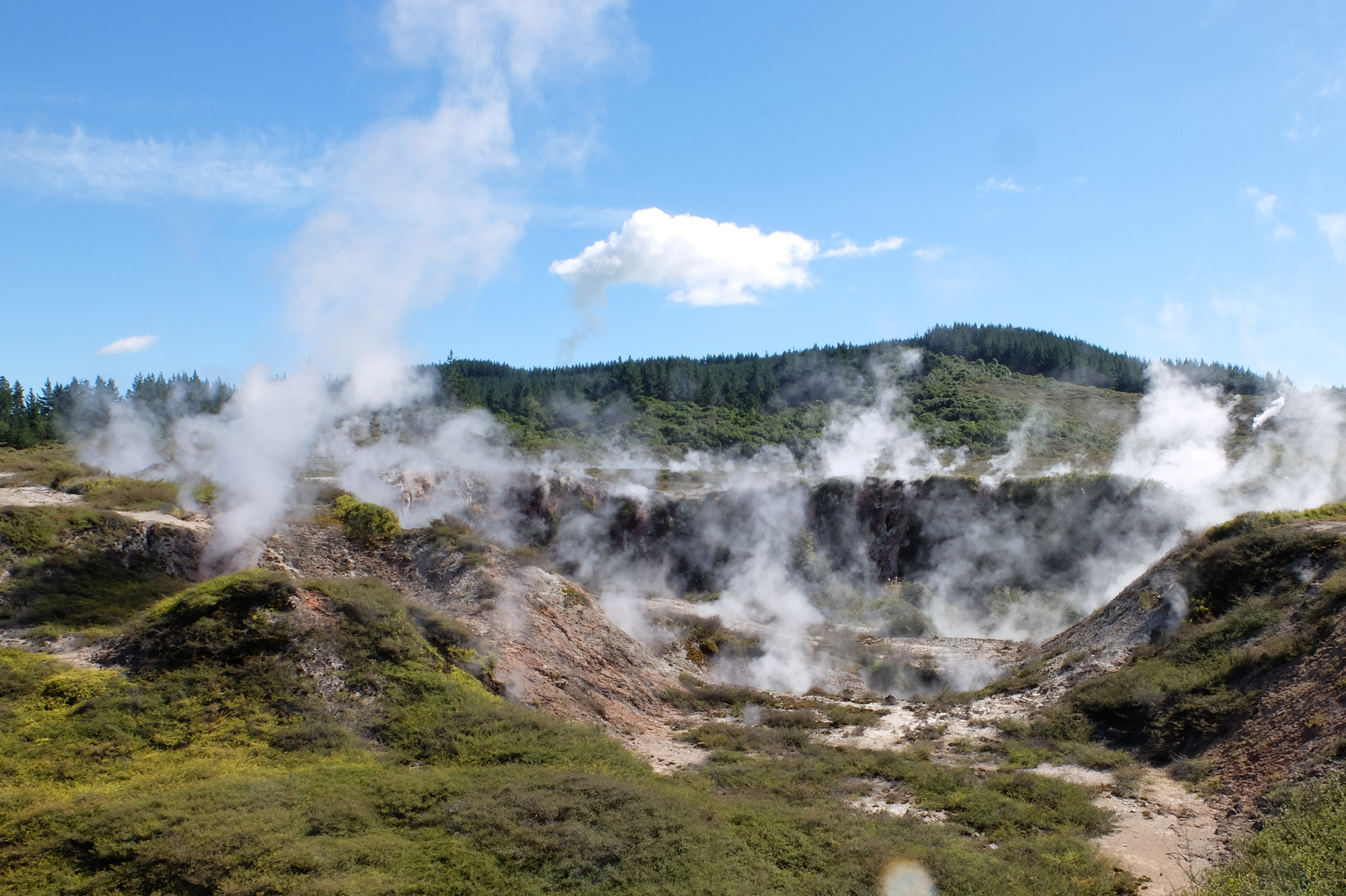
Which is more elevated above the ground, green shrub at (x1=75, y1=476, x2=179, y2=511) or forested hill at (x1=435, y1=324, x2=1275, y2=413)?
forested hill at (x1=435, y1=324, x2=1275, y2=413)

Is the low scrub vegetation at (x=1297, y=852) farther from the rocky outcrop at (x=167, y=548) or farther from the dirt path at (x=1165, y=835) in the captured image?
the rocky outcrop at (x=167, y=548)

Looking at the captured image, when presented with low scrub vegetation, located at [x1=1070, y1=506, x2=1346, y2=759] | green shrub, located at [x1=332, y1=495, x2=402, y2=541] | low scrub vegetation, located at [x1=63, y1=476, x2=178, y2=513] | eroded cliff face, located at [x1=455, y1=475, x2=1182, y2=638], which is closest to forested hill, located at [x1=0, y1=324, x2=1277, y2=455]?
eroded cliff face, located at [x1=455, y1=475, x2=1182, y2=638]

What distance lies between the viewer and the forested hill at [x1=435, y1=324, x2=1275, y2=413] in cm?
7900

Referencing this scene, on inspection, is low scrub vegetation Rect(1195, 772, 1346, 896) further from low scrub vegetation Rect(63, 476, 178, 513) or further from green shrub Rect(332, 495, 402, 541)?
low scrub vegetation Rect(63, 476, 178, 513)

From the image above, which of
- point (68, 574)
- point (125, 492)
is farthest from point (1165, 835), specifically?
point (125, 492)

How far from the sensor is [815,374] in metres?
84.8

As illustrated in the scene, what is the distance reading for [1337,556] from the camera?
17172 millimetres

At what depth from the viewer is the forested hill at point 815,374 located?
79.0m

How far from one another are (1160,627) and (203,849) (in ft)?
68.0

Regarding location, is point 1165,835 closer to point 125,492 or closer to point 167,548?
point 167,548

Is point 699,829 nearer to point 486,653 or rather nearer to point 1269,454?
point 486,653

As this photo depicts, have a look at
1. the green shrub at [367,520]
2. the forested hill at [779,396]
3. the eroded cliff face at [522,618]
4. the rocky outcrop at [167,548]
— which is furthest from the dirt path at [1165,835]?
the forested hill at [779,396]

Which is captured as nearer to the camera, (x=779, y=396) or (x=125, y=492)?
(x=125, y=492)

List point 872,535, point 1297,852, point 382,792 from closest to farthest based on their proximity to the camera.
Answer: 1. point 1297,852
2. point 382,792
3. point 872,535
